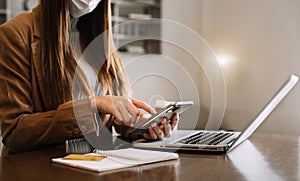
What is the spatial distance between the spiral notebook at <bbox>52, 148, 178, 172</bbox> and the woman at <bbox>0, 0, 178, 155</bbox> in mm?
123

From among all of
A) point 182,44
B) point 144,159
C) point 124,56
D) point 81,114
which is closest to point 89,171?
point 144,159

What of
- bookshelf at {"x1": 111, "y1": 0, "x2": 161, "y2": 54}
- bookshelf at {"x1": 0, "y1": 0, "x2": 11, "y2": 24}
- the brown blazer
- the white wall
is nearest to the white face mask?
the brown blazer

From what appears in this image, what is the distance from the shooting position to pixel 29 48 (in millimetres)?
1251

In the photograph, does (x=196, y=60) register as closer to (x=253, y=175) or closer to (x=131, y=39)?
→ (x=131, y=39)

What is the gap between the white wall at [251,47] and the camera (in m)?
3.13

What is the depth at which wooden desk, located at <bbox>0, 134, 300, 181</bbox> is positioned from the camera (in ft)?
2.50

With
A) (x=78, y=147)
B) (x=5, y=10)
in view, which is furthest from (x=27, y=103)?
(x=5, y=10)

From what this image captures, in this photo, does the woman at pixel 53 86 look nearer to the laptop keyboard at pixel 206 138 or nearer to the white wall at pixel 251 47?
the laptop keyboard at pixel 206 138

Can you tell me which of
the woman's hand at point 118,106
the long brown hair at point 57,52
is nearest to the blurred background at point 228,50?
the long brown hair at point 57,52

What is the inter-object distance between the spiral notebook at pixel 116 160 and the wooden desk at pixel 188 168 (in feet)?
0.05

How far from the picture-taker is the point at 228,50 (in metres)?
3.56

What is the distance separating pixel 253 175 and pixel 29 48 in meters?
0.79

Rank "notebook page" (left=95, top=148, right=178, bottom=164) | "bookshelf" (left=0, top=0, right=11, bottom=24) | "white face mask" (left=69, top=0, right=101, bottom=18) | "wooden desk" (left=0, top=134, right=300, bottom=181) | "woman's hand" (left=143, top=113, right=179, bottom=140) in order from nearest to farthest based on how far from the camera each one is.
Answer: "wooden desk" (left=0, top=134, right=300, bottom=181) < "notebook page" (left=95, top=148, right=178, bottom=164) < "woman's hand" (left=143, top=113, right=179, bottom=140) < "white face mask" (left=69, top=0, right=101, bottom=18) < "bookshelf" (left=0, top=0, right=11, bottom=24)

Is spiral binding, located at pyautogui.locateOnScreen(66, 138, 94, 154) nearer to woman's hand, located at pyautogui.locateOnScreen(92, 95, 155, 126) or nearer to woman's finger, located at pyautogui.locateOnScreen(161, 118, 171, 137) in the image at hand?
woman's hand, located at pyautogui.locateOnScreen(92, 95, 155, 126)
